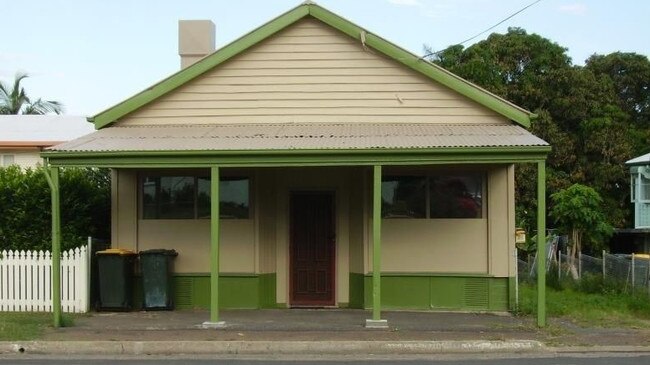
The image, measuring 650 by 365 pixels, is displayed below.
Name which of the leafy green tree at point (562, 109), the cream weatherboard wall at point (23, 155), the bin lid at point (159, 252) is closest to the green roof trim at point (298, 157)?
the bin lid at point (159, 252)

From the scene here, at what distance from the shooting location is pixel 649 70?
4391 centimetres

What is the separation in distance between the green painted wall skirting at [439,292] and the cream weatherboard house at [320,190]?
2cm

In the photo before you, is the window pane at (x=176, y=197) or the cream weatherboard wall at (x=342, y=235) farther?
the window pane at (x=176, y=197)

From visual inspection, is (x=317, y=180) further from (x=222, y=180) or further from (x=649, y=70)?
(x=649, y=70)

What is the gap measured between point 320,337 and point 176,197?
5.07 metres

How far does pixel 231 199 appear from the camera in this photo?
615 inches

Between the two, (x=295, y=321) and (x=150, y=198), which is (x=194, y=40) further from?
(x=295, y=321)

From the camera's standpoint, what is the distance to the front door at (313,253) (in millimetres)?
15594

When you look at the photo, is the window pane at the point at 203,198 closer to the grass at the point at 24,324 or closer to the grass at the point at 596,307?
the grass at the point at 24,324

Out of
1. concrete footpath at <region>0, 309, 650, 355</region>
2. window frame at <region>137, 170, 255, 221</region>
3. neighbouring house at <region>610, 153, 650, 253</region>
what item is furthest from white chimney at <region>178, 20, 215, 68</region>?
neighbouring house at <region>610, 153, 650, 253</region>

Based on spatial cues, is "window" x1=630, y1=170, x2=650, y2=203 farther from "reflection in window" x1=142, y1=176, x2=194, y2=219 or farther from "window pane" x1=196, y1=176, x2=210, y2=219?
"reflection in window" x1=142, y1=176, x2=194, y2=219

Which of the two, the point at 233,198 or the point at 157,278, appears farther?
the point at 233,198

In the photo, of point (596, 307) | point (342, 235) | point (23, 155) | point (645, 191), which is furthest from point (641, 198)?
point (23, 155)

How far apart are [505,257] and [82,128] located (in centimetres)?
1826
